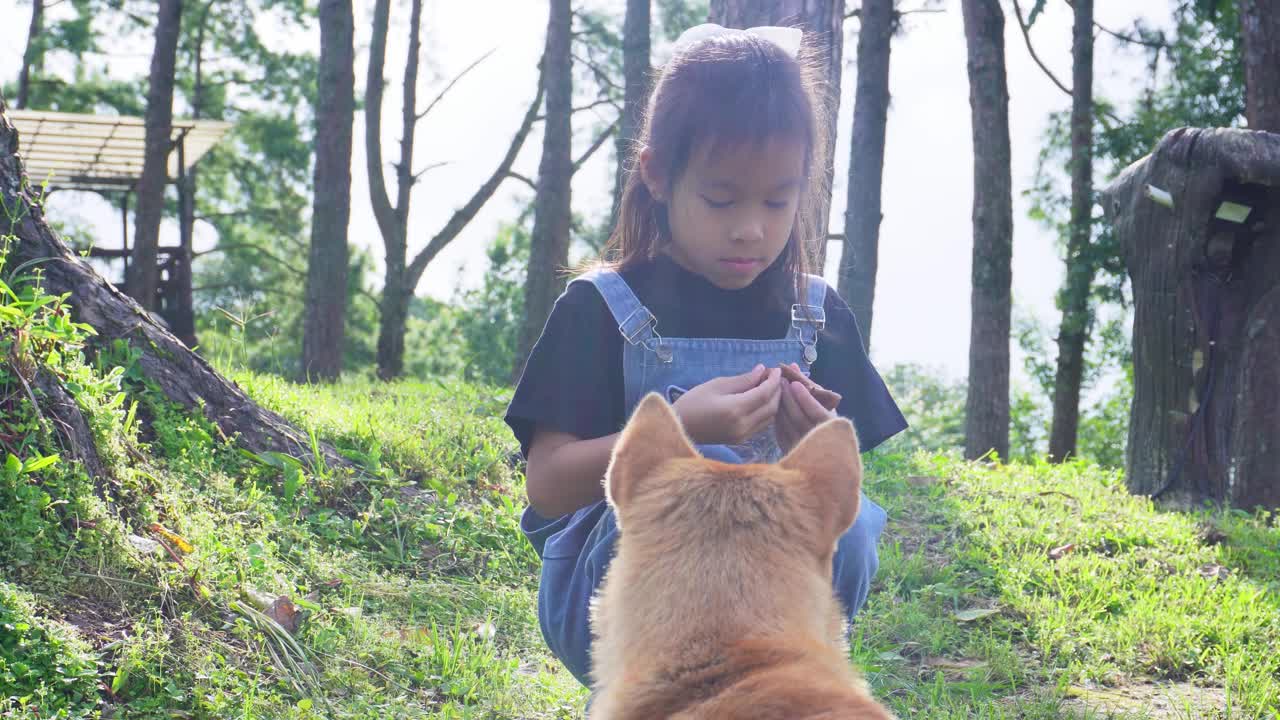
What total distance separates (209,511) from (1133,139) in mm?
15924

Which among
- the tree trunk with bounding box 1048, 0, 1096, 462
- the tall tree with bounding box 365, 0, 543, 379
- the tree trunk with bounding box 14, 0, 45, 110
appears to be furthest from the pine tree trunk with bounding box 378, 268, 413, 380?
the tree trunk with bounding box 1048, 0, 1096, 462

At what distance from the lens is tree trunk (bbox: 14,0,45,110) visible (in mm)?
22609

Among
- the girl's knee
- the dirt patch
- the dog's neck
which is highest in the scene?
the dog's neck

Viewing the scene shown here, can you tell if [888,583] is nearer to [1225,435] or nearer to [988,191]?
[1225,435]

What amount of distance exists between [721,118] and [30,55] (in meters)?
24.8

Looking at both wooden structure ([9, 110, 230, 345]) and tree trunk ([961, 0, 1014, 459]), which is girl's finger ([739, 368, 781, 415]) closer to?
tree trunk ([961, 0, 1014, 459])

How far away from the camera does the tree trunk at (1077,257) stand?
1566 centimetres

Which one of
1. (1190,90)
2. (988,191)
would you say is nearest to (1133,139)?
(1190,90)

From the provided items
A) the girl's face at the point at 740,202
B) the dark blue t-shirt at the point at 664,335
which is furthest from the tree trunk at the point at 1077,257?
the girl's face at the point at 740,202

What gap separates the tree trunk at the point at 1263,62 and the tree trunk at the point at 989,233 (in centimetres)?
492

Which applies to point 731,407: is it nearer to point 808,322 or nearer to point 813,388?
point 813,388

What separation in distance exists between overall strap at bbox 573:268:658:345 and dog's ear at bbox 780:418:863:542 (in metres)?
1.12

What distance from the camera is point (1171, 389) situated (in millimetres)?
7848

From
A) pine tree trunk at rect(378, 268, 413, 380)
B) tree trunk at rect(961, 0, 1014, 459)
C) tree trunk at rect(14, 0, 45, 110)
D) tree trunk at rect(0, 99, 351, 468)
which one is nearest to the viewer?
tree trunk at rect(0, 99, 351, 468)
